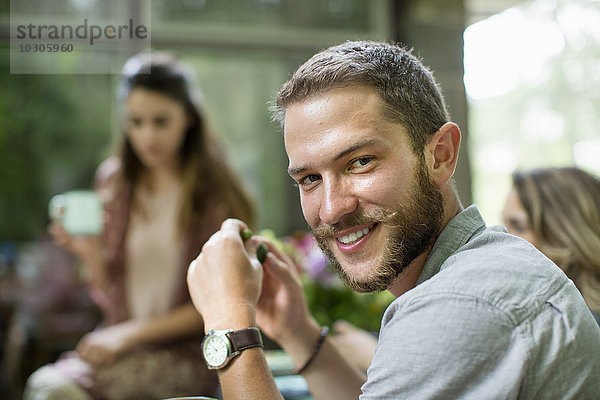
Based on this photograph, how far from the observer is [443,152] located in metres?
0.91

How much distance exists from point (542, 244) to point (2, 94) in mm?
2847

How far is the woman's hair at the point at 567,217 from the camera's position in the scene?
5.59 ft

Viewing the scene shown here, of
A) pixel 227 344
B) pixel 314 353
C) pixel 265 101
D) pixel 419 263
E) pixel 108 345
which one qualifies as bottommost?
pixel 108 345

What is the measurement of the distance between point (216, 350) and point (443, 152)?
44cm

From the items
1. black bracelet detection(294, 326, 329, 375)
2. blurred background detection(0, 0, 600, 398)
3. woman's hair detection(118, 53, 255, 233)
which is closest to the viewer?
black bracelet detection(294, 326, 329, 375)

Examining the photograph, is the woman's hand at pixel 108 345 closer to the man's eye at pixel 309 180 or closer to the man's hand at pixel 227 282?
the man's hand at pixel 227 282

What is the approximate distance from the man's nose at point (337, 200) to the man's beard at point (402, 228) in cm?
1

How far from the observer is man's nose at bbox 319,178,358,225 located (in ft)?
2.70

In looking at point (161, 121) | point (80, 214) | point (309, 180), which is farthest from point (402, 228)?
point (80, 214)

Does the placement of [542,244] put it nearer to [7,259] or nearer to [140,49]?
[140,49]

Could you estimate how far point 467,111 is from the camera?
3.59 metres

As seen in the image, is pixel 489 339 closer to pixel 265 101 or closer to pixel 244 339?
pixel 244 339

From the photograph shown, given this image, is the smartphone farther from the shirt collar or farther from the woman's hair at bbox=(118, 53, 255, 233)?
the shirt collar

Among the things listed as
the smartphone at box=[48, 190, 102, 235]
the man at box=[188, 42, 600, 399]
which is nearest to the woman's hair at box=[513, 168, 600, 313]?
the man at box=[188, 42, 600, 399]
